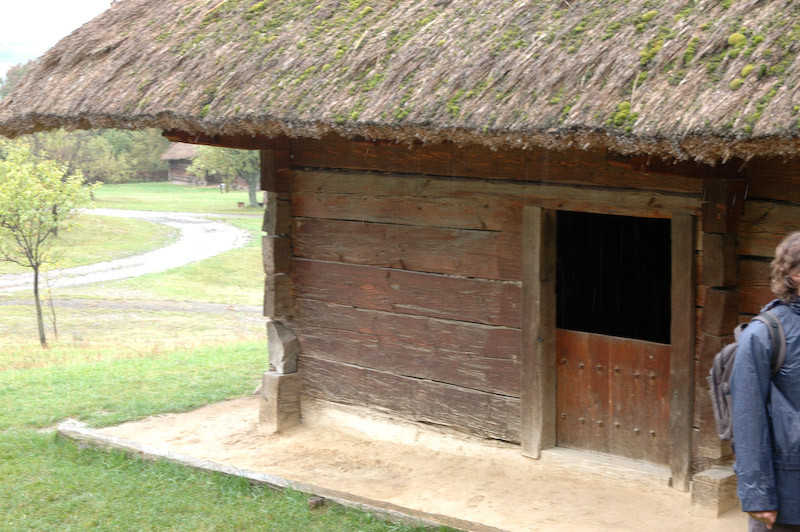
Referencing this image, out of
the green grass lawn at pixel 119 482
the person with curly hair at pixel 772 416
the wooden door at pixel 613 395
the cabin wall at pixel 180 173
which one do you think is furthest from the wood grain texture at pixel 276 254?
the cabin wall at pixel 180 173

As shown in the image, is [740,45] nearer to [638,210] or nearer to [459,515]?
[638,210]

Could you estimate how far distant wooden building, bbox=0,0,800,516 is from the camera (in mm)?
3959

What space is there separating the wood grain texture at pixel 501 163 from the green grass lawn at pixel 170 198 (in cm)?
3684

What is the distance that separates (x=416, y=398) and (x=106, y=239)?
2868 centimetres

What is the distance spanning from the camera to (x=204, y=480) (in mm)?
5465

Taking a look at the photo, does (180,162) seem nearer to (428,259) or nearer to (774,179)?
(428,259)

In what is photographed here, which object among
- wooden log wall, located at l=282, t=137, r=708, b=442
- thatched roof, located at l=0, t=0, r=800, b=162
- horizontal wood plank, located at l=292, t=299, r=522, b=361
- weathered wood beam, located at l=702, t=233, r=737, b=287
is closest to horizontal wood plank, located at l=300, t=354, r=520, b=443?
wooden log wall, located at l=282, t=137, r=708, b=442

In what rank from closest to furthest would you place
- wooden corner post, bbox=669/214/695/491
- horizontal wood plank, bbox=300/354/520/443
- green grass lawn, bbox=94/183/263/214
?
wooden corner post, bbox=669/214/695/491
horizontal wood plank, bbox=300/354/520/443
green grass lawn, bbox=94/183/263/214

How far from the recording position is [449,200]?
554cm

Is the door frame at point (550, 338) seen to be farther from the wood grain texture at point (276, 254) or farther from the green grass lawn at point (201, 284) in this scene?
the green grass lawn at point (201, 284)

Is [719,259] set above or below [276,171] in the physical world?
below

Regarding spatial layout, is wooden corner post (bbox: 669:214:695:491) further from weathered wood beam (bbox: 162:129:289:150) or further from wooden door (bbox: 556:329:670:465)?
weathered wood beam (bbox: 162:129:289:150)

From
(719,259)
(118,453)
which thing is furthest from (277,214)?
(719,259)

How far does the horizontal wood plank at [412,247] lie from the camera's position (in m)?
5.36
